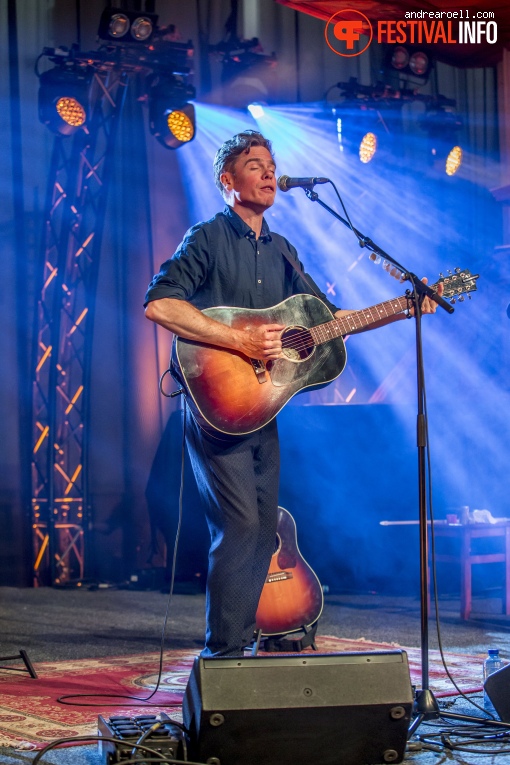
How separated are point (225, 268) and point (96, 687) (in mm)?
1710

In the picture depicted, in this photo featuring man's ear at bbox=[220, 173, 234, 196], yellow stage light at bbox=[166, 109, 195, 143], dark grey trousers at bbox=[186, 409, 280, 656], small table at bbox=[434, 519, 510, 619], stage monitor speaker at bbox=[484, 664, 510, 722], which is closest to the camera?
stage monitor speaker at bbox=[484, 664, 510, 722]

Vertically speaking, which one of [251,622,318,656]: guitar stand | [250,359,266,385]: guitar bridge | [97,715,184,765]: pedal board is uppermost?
[250,359,266,385]: guitar bridge

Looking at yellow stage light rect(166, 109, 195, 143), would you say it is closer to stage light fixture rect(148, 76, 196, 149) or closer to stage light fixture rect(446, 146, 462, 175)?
stage light fixture rect(148, 76, 196, 149)

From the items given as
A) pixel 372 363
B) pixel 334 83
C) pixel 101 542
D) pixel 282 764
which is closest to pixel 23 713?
pixel 282 764

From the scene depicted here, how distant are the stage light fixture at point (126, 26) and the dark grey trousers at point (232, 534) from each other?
4733mm

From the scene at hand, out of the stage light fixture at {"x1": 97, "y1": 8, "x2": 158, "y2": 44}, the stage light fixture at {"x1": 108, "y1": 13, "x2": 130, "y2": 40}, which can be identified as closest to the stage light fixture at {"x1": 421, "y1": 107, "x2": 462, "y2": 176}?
the stage light fixture at {"x1": 97, "y1": 8, "x2": 158, "y2": 44}

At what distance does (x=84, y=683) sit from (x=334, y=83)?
7354mm

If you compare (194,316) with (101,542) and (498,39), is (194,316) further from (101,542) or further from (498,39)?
(498,39)

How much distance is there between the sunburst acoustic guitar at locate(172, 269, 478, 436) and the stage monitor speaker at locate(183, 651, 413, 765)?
1.01m

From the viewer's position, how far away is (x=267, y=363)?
127 inches

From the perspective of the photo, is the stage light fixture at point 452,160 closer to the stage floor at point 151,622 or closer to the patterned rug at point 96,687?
the stage floor at point 151,622

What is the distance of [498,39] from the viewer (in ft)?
32.7

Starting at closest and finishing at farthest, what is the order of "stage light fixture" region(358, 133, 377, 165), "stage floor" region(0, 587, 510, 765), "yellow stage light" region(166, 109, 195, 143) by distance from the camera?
"stage floor" region(0, 587, 510, 765) → "yellow stage light" region(166, 109, 195, 143) → "stage light fixture" region(358, 133, 377, 165)

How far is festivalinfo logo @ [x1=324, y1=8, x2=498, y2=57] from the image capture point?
29.7 ft
